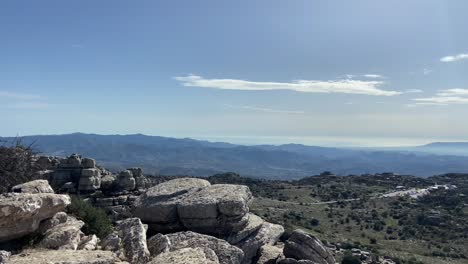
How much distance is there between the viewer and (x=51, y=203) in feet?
57.7

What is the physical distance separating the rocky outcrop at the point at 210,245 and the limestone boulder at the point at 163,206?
3.23 metres

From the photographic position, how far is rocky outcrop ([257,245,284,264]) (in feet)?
73.9

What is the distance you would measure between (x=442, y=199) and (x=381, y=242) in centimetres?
4555

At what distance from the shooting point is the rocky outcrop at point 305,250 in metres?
22.5

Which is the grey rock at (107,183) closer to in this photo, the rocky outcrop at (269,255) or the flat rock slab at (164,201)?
the flat rock slab at (164,201)

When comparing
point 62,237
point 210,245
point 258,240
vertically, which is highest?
point 62,237

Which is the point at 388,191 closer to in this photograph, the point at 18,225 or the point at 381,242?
the point at 381,242

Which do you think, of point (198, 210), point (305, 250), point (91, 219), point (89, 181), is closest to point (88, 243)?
point (91, 219)

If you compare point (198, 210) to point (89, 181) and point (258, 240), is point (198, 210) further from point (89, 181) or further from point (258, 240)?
point (89, 181)

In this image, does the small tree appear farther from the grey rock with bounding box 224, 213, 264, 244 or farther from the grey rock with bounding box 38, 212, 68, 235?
the grey rock with bounding box 224, 213, 264, 244

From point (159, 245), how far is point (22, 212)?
5.17 m

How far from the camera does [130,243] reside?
58.2ft

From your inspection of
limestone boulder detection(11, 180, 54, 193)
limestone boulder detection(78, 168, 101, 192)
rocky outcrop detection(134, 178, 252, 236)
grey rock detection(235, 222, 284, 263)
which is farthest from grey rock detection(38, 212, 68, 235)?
limestone boulder detection(78, 168, 101, 192)

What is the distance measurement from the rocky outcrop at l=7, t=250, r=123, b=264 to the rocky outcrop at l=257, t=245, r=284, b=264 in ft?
29.0
